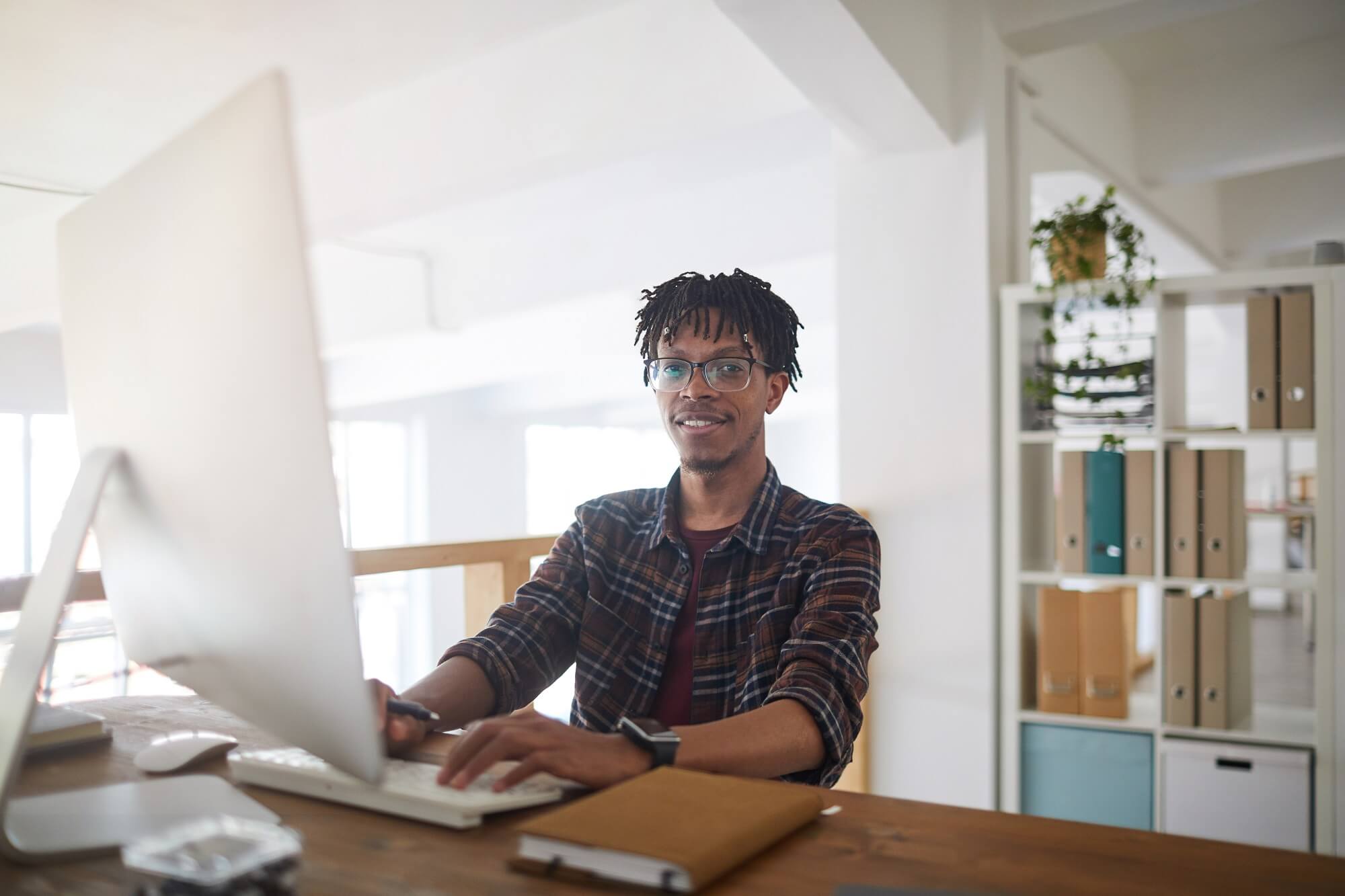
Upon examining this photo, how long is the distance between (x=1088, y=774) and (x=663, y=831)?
2.33m

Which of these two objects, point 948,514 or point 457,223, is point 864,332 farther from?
point 457,223

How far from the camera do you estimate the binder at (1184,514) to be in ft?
8.52

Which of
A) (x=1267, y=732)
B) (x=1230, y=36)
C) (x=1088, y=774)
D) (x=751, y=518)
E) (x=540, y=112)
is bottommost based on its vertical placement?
(x=1088, y=774)

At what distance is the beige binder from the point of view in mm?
2490

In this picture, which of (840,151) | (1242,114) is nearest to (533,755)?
(840,151)

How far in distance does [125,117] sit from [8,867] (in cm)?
356

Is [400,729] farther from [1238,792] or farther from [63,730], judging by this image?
[1238,792]

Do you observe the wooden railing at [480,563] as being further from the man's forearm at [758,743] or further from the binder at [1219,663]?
the binder at [1219,663]

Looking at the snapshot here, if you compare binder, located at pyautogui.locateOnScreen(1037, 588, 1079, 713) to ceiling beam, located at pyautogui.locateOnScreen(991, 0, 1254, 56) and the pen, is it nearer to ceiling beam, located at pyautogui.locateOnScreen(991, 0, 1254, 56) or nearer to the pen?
ceiling beam, located at pyautogui.locateOnScreen(991, 0, 1254, 56)

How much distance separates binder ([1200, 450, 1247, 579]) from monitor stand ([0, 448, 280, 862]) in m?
2.40

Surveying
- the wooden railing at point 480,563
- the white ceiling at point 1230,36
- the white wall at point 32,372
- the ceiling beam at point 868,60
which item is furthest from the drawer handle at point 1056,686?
the white wall at point 32,372

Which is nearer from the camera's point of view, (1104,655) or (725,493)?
(725,493)

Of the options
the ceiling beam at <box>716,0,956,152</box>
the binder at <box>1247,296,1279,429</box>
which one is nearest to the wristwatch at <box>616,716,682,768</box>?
the ceiling beam at <box>716,0,956,152</box>

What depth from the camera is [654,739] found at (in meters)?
0.95
